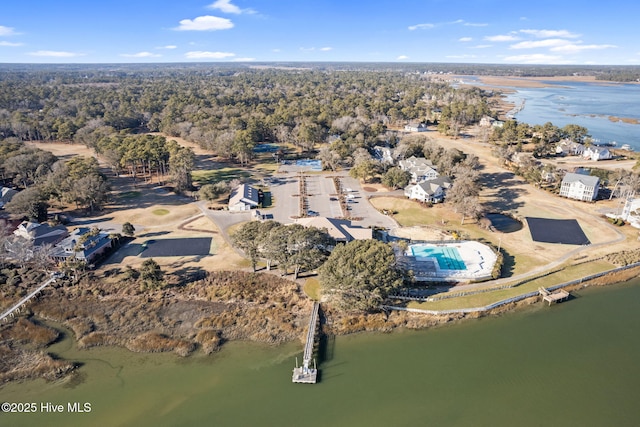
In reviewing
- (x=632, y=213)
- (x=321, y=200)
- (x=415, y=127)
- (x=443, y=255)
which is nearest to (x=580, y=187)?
(x=632, y=213)

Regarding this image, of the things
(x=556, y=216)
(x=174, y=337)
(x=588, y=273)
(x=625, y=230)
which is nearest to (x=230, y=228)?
(x=174, y=337)

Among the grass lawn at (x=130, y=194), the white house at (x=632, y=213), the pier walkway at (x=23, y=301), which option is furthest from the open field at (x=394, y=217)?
the pier walkway at (x=23, y=301)

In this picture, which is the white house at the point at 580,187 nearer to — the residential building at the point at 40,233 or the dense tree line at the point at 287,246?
the dense tree line at the point at 287,246

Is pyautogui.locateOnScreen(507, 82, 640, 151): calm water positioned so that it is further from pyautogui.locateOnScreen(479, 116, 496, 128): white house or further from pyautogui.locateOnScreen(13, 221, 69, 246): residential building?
pyautogui.locateOnScreen(13, 221, 69, 246): residential building

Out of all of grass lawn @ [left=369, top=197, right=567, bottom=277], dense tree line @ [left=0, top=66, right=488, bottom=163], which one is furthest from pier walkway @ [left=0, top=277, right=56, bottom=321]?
dense tree line @ [left=0, top=66, right=488, bottom=163]


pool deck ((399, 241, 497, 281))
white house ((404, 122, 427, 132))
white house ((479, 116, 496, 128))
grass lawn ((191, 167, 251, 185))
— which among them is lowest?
pool deck ((399, 241, 497, 281))
